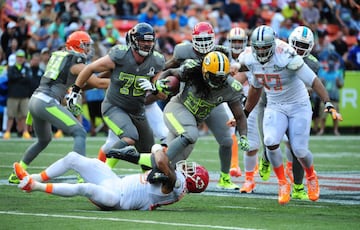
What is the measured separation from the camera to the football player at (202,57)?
34.0 feet

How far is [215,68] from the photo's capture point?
30.1ft

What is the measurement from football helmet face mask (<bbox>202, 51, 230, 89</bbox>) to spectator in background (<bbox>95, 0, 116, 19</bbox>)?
13.0 metres

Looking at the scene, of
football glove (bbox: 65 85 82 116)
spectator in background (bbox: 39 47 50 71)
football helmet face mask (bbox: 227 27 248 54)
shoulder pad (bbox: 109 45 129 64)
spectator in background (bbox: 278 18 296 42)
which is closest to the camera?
shoulder pad (bbox: 109 45 129 64)

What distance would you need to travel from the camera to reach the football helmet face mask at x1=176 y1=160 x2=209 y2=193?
340 inches

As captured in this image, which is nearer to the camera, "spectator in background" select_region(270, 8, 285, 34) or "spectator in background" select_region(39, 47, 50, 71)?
"spectator in background" select_region(39, 47, 50, 71)

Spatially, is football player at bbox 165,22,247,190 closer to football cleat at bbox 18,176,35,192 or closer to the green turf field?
the green turf field

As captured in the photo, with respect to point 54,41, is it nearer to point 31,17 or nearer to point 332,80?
point 31,17

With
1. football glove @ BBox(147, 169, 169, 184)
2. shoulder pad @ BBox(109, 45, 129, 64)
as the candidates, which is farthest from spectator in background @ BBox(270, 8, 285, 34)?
football glove @ BBox(147, 169, 169, 184)

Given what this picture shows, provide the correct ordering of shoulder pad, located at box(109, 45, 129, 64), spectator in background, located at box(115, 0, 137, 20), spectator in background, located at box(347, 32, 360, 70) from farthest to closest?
spectator in background, located at box(115, 0, 137, 20) → spectator in background, located at box(347, 32, 360, 70) → shoulder pad, located at box(109, 45, 129, 64)

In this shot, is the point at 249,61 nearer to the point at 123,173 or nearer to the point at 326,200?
the point at 326,200

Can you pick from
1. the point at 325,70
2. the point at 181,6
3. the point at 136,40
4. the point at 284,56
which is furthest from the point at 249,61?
the point at 181,6

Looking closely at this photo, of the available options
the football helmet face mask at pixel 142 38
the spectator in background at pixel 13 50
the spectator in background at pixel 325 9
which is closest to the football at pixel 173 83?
the football helmet face mask at pixel 142 38

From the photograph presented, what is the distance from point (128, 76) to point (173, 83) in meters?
0.70

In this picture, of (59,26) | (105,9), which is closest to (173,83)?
(59,26)
